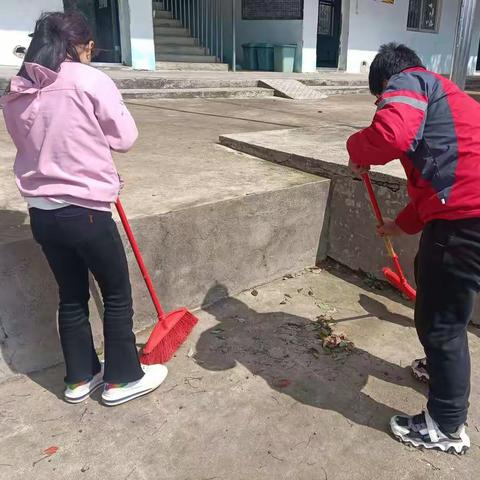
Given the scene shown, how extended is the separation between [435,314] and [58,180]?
4.96 ft

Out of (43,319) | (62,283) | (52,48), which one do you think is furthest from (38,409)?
(52,48)

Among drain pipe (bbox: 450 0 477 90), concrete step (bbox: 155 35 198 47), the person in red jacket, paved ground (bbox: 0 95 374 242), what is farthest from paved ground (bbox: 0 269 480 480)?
concrete step (bbox: 155 35 198 47)

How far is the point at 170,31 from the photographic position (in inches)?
477

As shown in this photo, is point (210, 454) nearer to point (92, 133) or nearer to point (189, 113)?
point (92, 133)

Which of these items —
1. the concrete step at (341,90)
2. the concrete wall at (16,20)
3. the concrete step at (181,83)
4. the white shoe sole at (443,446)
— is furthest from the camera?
the concrete step at (341,90)

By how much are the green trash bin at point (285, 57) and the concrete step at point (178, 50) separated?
1.75 metres

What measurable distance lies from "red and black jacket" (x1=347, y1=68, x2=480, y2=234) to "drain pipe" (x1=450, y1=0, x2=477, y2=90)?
3032 millimetres

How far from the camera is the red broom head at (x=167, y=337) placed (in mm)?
2502

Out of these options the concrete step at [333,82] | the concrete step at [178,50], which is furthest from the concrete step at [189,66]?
the concrete step at [333,82]

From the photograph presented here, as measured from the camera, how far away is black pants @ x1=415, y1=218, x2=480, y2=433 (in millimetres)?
1814

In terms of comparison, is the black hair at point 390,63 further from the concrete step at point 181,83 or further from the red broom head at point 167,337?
the concrete step at point 181,83

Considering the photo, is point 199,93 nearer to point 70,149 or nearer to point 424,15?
point 70,149

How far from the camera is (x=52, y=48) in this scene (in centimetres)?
182

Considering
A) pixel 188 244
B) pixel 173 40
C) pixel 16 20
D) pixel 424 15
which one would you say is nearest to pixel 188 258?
pixel 188 244
